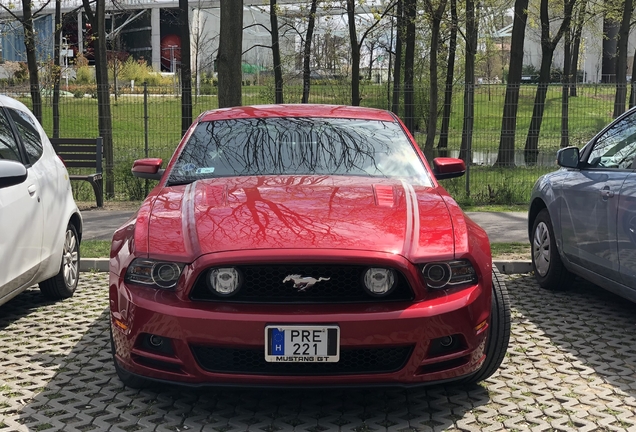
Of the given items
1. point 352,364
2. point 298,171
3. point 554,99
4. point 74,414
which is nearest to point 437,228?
point 352,364

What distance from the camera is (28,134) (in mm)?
6773

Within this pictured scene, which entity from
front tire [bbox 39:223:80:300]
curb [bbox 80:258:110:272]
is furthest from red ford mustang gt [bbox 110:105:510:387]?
curb [bbox 80:258:110:272]

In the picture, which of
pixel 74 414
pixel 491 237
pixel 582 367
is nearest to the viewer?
pixel 74 414

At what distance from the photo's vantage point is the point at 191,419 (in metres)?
4.36

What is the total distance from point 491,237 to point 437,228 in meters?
6.04

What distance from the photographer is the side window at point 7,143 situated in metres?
6.25

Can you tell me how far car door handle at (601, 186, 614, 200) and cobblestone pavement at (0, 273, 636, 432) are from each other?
1.03m

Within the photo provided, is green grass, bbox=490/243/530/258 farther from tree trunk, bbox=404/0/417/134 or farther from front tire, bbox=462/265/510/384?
front tire, bbox=462/265/510/384

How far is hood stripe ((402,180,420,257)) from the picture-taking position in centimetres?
422

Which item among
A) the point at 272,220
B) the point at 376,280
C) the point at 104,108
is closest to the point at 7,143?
the point at 272,220

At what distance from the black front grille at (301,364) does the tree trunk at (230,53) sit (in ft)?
26.2

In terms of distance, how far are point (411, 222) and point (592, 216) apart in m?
2.66

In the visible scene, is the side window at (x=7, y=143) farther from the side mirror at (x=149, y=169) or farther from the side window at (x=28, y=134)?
the side mirror at (x=149, y=169)

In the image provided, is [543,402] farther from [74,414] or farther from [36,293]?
[36,293]
